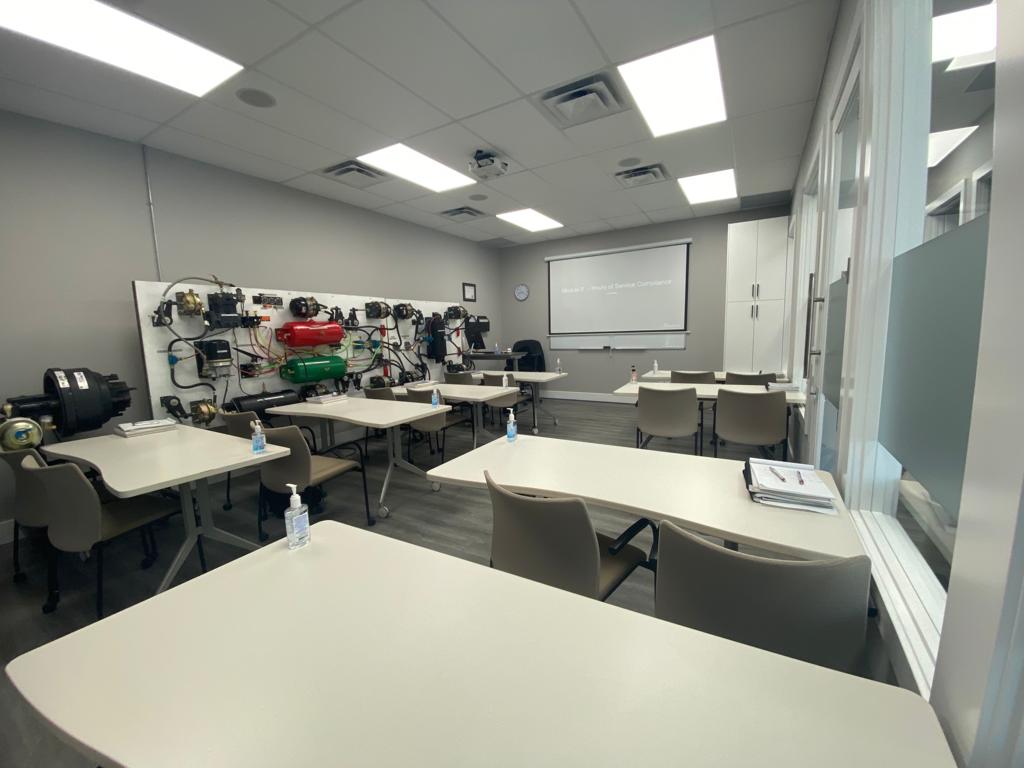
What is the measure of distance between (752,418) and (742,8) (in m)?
2.58

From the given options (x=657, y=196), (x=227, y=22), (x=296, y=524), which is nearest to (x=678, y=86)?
(x=657, y=196)

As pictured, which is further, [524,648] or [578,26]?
[578,26]

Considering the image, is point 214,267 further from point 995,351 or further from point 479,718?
point 995,351

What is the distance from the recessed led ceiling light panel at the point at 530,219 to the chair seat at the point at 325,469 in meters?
4.07

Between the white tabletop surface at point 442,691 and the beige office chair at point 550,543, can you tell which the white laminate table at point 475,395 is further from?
the white tabletop surface at point 442,691

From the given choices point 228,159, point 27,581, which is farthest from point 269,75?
point 27,581

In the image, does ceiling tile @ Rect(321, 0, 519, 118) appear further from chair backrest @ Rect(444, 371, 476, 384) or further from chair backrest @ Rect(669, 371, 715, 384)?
chair backrest @ Rect(669, 371, 715, 384)

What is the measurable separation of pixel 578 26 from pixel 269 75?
1.89m

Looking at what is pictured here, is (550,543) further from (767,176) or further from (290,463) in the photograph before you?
(767,176)

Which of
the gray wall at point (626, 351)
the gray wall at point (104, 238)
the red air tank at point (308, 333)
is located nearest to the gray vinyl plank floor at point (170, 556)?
the gray wall at point (104, 238)

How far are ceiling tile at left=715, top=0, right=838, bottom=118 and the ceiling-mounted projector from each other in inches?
74.7

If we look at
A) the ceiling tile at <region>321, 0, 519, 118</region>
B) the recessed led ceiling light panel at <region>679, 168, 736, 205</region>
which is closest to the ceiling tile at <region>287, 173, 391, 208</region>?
the ceiling tile at <region>321, 0, 519, 118</region>

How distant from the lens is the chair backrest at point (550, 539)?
1250 mm

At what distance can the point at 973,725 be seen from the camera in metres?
0.59
